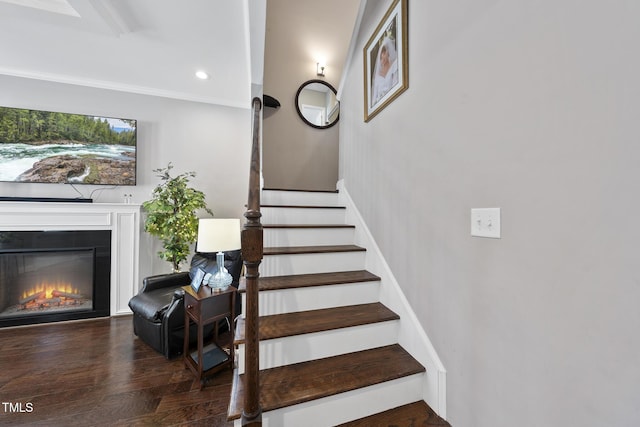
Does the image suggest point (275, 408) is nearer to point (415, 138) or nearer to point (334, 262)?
point (334, 262)

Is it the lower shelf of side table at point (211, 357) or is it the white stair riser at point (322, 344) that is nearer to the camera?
the white stair riser at point (322, 344)

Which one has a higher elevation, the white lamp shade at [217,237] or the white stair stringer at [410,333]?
the white lamp shade at [217,237]

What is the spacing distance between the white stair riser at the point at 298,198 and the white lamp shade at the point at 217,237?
55 centimetres

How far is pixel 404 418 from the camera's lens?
3.95 ft

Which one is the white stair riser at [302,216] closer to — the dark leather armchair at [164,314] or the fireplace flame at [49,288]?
the dark leather armchair at [164,314]

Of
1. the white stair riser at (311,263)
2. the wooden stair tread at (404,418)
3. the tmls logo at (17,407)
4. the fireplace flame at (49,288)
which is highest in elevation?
the white stair riser at (311,263)

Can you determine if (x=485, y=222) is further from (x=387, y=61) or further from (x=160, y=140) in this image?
(x=160, y=140)

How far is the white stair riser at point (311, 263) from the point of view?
1.78 meters

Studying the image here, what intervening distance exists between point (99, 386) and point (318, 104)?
143 inches

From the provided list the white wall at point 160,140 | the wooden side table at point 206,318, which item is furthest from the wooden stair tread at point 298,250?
Answer: the white wall at point 160,140

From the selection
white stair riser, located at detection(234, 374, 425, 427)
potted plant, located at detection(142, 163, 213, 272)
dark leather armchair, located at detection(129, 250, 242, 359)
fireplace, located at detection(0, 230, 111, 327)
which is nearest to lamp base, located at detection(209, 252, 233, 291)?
dark leather armchair, located at detection(129, 250, 242, 359)

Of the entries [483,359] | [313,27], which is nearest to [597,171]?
[483,359]

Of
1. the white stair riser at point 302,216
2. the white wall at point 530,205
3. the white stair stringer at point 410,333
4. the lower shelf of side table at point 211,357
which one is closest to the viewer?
the white wall at point 530,205

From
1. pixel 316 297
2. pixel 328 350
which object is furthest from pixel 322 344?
pixel 316 297
